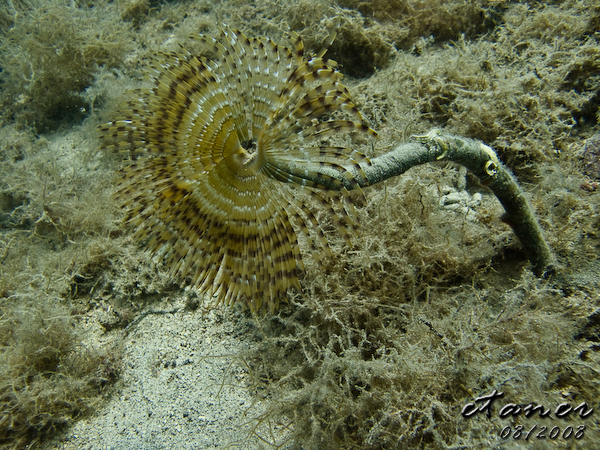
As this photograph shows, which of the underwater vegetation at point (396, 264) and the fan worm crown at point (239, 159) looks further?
the underwater vegetation at point (396, 264)

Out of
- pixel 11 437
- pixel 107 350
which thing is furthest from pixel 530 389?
pixel 11 437

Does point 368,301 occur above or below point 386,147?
below

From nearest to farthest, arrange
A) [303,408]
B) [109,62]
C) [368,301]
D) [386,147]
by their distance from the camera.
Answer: [303,408] → [368,301] → [386,147] → [109,62]

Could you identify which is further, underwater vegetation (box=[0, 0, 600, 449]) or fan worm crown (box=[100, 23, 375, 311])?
underwater vegetation (box=[0, 0, 600, 449])

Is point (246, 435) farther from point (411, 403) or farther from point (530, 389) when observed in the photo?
point (530, 389)
